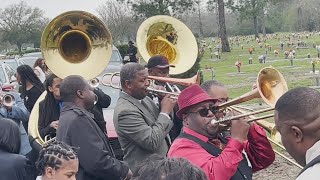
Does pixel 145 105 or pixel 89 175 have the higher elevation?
pixel 145 105

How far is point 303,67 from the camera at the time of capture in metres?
22.8

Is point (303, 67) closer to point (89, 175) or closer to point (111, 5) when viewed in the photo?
point (89, 175)

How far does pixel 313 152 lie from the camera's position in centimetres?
259

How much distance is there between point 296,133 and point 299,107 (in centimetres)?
13

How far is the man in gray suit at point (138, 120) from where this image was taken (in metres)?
4.65

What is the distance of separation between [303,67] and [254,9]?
22927mm

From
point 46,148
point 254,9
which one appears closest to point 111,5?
point 254,9

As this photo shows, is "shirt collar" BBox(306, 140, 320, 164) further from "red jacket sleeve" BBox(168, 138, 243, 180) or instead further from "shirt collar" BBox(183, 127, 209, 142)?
"shirt collar" BBox(183, 127, 209, 142)

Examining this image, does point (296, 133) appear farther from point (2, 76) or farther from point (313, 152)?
point (2, 76)

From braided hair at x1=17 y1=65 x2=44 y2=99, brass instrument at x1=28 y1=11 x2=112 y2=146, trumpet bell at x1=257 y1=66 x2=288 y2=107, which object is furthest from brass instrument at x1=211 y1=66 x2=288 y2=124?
braided hair at x1=17 y1=65 x2=44 y2=99

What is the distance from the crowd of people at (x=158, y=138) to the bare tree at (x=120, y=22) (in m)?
34.3

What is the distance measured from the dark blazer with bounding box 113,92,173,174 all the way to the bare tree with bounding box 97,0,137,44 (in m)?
34.3

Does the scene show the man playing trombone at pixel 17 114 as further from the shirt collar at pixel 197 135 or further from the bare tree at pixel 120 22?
the bare tree at pixel 120 22

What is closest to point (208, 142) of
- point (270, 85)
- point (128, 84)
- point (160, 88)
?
point (270, 85)
